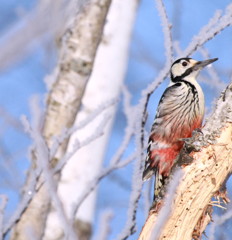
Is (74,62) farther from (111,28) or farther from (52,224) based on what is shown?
(52,224)

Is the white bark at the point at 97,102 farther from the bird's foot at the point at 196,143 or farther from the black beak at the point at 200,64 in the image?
the bird's foot at the point at 196,143

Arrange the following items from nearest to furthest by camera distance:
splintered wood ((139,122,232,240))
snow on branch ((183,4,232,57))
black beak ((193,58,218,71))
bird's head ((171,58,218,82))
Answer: splintered wood ((139,122,232,240)) < snow on branch ((183,4,232,57)) < black beak ((193,58,218,71)) < bird's head ((171,58,218,82))

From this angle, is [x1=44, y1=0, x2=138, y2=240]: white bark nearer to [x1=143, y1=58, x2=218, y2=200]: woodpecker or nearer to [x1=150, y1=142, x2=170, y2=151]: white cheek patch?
[x1=143, y1=58, x2=218, y2=200]: woodpecker

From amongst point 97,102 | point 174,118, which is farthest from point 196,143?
point 97,102

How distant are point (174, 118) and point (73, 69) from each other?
0.77m

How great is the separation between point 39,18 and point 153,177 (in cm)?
88

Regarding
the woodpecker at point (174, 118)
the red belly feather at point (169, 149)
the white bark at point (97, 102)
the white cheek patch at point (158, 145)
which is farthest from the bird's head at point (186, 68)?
the white bark at point (97, 102)

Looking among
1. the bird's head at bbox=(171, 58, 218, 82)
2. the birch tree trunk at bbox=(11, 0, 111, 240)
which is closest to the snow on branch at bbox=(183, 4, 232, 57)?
the bird's head at bbox=(171, 58, 218, 82)

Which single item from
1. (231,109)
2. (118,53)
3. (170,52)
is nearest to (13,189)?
(118,53)

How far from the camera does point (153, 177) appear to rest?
2352 mm

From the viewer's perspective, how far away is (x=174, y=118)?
267 centimetres

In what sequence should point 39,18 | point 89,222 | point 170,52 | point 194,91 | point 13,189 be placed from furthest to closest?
point 13,189
point 89,222
point 194,91
point 170,52
point 39,18

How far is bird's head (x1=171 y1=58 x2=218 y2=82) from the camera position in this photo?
269 cm

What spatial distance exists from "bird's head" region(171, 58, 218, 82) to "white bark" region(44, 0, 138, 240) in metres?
0.55
